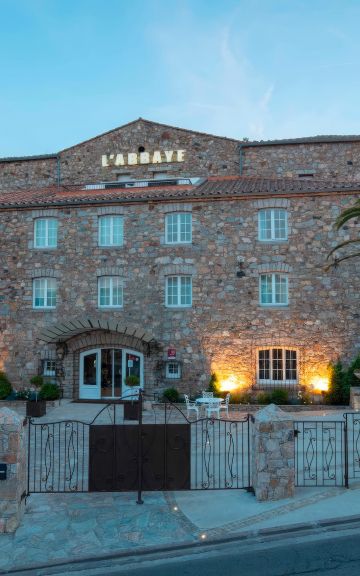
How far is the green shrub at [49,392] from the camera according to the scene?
19.3 metres

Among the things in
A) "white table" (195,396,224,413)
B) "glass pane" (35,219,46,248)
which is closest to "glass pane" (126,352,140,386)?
"white table" (195,396,224,413)

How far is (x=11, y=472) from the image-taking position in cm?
820

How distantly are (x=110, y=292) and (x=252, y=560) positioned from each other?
14614 mm

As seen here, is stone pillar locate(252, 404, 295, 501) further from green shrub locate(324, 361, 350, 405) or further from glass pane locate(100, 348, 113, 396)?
glass pane locate(100, 348, 113, 396)

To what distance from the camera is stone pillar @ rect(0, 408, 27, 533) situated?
806 centimetres

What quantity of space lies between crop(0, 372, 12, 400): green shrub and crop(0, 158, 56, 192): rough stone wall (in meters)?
9.97

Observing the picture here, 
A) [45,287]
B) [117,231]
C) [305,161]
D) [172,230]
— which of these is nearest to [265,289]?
[172,230]

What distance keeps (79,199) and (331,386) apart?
11.9 metres

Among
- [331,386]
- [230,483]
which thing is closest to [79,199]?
[331,386]

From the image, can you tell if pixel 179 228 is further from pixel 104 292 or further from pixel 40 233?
pixel 40 233

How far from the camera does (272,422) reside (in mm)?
8906

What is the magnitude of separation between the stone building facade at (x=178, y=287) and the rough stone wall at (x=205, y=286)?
0.13 ft

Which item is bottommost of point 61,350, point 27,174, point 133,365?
point 133,365

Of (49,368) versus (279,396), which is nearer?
(279,396)
